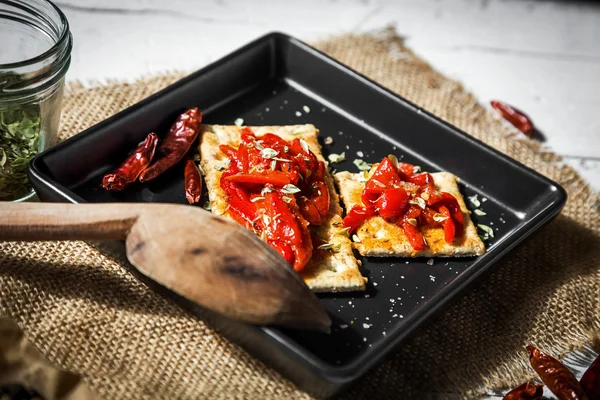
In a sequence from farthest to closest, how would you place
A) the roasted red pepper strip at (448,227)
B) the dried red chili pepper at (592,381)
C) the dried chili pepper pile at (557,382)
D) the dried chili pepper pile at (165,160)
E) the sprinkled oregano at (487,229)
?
1. the sprinkled oregano at (487,229)
2. the dried chili pepper pile at (165,160)
3. the roasted red pepper strip at (448,227)
4. the dried red chili pepper at (592,381)
5. the dried chili pepper pile at (557,382)

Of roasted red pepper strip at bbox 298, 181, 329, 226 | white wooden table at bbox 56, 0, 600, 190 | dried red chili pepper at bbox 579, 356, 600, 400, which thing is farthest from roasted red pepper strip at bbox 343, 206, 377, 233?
white wooden table at bbox 56, 0, 600, 190

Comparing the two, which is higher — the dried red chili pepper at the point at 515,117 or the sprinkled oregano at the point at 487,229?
the dried red chili pepper at the point at 515,117

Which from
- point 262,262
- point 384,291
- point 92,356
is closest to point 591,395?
point 384,291

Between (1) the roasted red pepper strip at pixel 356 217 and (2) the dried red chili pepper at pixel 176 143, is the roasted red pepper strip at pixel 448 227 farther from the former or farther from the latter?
(2) the dried red chili pepper at pixel 176 143

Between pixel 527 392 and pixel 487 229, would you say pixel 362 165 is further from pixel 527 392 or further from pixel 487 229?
pixel 527 392

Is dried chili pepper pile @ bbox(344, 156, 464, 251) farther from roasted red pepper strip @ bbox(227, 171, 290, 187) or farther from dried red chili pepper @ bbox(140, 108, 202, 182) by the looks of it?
dried red chili pepper @ bbox(140, 108, 202, 182)

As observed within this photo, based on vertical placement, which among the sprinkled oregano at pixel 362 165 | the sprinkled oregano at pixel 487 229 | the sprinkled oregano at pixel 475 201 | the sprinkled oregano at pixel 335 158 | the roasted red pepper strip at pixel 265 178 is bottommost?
the sprinkled oregano at pixel 335 158

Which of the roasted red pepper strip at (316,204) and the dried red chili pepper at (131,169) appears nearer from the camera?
the roasted red pepper strip at (316,204)

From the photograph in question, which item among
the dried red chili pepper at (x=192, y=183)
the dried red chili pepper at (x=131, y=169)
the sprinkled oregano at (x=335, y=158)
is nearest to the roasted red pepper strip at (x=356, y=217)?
the sprinkled oregano at (x=335, y=158)

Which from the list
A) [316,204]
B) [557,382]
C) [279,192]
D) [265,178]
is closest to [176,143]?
[265,178]
